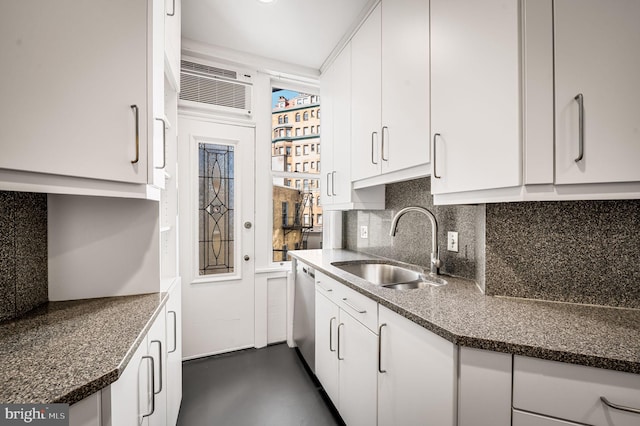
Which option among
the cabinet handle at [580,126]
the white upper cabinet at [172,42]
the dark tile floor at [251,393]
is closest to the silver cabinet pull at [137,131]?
the white upper cabinet at [172,42]

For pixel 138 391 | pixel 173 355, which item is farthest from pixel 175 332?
pixel 138 391

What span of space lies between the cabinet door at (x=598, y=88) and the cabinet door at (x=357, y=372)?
1.02m

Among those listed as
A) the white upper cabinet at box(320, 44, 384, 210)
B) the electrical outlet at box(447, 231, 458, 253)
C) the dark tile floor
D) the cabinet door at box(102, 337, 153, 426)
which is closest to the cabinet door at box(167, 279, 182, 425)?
the dark tile floor

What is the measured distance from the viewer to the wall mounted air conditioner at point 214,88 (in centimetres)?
230

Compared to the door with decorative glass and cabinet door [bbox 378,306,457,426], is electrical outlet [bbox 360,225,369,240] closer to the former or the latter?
the door with decorative glass

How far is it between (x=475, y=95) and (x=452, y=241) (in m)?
0.79

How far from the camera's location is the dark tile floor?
1653 millimetres

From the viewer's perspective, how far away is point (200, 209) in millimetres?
2387

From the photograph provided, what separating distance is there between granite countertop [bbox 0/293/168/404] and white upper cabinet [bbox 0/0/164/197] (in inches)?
18.1

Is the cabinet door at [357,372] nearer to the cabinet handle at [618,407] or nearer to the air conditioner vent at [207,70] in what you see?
the cabinet handle at [618,407]

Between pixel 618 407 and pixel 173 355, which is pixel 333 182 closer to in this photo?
pixel 173 355

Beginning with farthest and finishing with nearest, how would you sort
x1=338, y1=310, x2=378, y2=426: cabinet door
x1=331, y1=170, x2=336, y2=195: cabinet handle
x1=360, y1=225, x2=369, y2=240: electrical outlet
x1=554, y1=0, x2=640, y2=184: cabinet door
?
1. x1=360, y1=225, x2=369, y2=240: electrical outlet
2. x1=331, y1=170, x2=336, y2=195: cabinet handle
3. x1=338, y1=310, x2=378, y2=426: cabinet door
4. x1=554, y1=0, x2=640, y2=184: cabinet door

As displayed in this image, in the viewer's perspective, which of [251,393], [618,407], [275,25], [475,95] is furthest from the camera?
[275,25]

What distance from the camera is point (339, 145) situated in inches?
86.4
